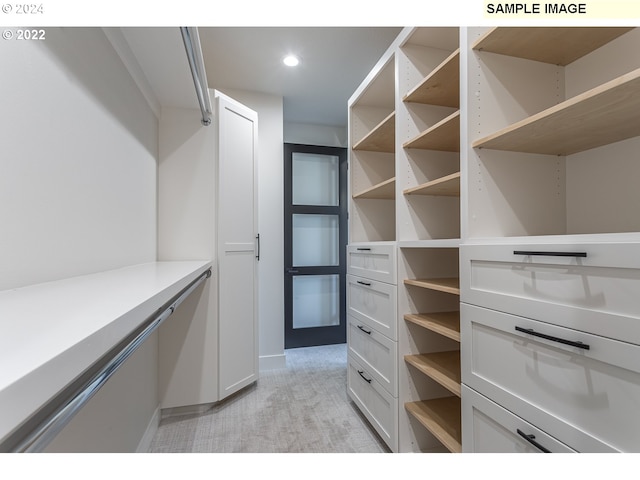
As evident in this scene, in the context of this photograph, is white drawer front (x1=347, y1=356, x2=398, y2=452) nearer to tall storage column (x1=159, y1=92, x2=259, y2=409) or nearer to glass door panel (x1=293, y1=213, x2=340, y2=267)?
tall storage column (x1=159, y1=92, x2=259, y2=409)

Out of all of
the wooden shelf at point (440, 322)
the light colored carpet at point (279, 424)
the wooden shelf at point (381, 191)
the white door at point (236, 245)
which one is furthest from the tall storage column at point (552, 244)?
the white door at point (236, 245)

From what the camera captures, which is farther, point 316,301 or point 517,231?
point 316,301

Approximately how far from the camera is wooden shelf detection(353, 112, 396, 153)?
1.82 m

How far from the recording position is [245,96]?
9.12 feet

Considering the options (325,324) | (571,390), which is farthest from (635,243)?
(325,324)

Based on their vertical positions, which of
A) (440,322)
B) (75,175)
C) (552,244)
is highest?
(75,175)

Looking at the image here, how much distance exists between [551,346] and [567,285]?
18cm

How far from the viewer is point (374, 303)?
70.6 inches

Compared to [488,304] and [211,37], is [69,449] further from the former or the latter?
[211,37]

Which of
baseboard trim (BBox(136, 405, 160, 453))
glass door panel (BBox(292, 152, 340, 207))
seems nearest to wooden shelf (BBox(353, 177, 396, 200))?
glass door panel (BBox(292, 152, 340, 207))

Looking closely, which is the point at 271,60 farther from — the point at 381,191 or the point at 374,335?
the point at 374,335

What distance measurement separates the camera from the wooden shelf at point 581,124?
0.76 m

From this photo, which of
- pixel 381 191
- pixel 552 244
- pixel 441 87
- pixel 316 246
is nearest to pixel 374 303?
pixel 381 191
